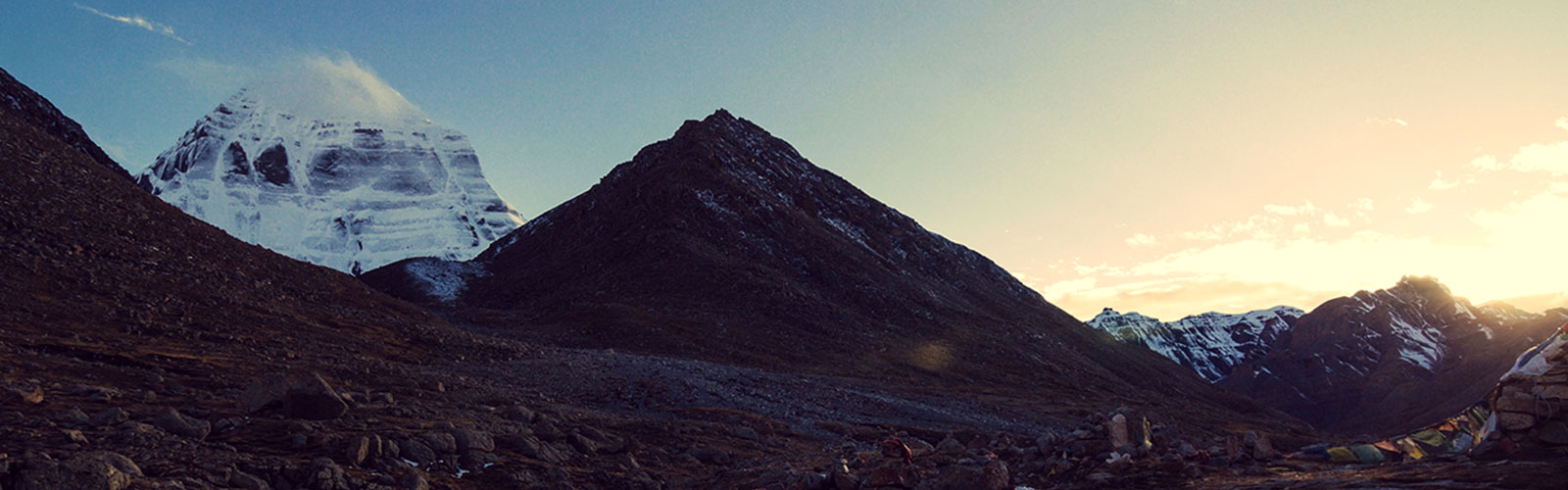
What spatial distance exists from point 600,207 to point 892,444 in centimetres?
8378

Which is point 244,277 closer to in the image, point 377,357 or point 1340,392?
point 377,357

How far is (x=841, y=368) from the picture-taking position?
59.7 m

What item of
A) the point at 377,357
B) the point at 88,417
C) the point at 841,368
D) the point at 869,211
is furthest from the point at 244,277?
the point at 869,211

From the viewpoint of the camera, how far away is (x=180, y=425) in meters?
14.0

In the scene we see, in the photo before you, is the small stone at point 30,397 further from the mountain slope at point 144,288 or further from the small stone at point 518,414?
the small stone at point 518,414

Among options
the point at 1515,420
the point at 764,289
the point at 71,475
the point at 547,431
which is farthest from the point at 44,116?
the point at 1515,420

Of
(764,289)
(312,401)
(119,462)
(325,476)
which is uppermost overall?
(764,289)

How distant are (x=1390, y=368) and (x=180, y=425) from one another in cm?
20469

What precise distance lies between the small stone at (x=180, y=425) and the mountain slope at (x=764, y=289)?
42.8 metres

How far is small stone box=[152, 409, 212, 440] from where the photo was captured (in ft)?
45.6

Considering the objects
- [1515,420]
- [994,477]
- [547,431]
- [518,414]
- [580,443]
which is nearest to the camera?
[1515,420]

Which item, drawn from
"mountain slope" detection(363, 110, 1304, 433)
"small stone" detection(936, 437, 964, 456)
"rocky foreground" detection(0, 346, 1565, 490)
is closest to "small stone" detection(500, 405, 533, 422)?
"rocky foreground" detection(0, 346, 1565, 490)

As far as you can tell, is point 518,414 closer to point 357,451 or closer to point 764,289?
point 357,451

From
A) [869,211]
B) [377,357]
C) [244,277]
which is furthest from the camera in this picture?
[869,211]
